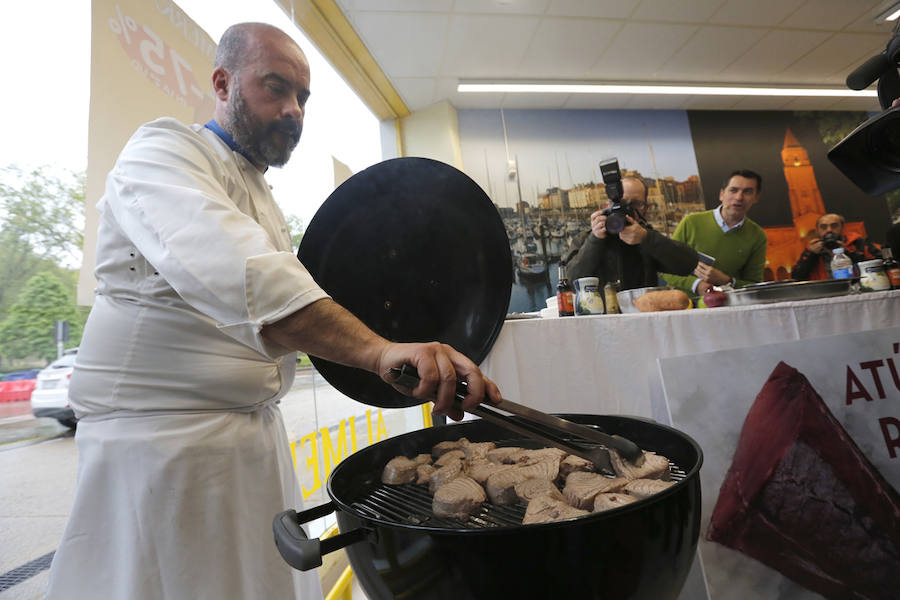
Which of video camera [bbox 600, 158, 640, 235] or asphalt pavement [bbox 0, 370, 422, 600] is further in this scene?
video camera [bbox 600, 158, 640, 235]

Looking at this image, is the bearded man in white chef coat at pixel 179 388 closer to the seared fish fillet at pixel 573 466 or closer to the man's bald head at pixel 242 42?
the man's bald head at pixel 242 42

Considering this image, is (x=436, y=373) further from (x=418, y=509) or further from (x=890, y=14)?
(x=890, y=14)

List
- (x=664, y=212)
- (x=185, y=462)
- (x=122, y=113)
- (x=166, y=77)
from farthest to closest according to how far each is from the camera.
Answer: (x=664, y=212)
(x=166, y=77)
(x=122, y=113)
(x=185, y=462)

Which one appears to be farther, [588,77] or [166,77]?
[588,77]

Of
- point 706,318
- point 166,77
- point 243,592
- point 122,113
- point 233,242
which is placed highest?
point 166,77

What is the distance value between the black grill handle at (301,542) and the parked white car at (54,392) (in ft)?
3.20

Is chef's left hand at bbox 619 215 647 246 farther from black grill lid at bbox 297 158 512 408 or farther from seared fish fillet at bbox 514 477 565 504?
seared fish fillet at bbox 514 477 565 504

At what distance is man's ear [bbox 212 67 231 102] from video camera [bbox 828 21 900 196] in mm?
1880

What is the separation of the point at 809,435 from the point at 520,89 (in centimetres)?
429

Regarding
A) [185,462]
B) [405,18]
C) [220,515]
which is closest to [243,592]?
[220,515]

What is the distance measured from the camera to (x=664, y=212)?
5215mm

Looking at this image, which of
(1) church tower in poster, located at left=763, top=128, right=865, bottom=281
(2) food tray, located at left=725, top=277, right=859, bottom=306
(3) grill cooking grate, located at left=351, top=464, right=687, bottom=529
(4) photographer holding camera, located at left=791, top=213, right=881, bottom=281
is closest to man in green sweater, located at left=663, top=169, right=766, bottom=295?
(4) photographer holding camera, located at left=791, top=213, right=881, bottom=281

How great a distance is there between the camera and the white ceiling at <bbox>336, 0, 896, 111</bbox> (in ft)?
11.8

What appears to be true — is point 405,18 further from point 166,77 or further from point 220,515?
point 220,515
